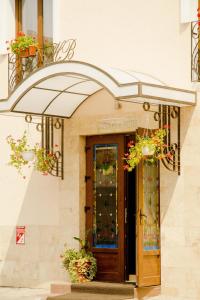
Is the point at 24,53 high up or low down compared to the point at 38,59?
up

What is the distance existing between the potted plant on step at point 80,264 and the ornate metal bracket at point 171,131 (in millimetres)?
2346

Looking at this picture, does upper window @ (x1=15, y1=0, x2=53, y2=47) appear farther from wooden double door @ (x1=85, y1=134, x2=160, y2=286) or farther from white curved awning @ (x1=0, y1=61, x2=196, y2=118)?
wooden double door @ (x1=85, y1=134, x2=160, y2=286)

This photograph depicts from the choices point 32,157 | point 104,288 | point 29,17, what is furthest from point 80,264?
point 29,17

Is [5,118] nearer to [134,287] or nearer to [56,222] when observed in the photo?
[56,222]

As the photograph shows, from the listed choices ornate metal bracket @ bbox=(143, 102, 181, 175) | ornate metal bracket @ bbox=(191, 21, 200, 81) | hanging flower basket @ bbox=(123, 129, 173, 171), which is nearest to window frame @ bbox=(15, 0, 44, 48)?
ornate metal bracket @ bbox=(143, 102, 181, 175)

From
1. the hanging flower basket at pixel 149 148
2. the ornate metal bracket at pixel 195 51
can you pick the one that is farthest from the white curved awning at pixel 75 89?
the hanging flower basket at pixel 149 148

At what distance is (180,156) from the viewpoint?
13.2 m

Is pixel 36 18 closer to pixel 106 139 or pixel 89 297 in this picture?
pixel 106 139

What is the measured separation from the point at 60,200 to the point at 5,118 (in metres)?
2.26

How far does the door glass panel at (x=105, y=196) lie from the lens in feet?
47.4

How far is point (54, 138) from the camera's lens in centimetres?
1523

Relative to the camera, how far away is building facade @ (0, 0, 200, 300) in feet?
42.7

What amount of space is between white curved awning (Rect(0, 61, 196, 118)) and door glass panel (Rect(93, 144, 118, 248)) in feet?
3.42

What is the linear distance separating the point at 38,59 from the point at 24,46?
0.36 metres
